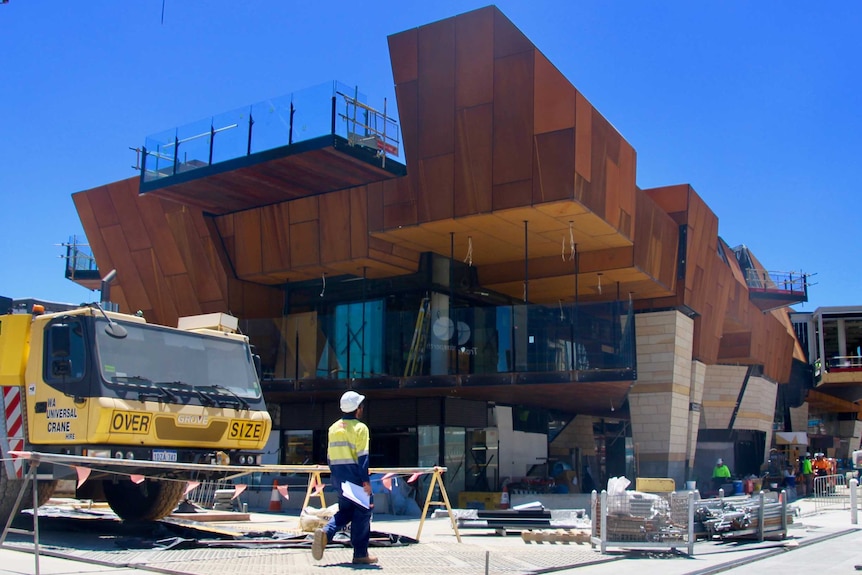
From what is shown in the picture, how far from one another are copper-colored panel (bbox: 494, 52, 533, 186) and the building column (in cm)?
920

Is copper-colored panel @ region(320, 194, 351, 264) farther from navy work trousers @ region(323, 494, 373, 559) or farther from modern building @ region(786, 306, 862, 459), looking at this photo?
modern building @ region(786, 306, 862, 459)

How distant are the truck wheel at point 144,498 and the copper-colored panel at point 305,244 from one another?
9525mm

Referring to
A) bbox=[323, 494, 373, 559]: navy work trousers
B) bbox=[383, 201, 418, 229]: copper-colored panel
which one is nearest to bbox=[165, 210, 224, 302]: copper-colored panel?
bbox=[383, 201, 418, 229]: copper-colored panel

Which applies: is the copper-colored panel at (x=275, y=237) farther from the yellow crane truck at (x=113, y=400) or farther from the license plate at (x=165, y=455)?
the license plate at (x=165, y=455)

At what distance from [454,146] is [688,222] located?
9984 millimetres

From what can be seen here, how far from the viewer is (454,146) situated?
19.2 meters

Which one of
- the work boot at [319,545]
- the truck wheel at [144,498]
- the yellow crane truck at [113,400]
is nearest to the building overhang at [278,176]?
the yellow crane truck at [113,400]

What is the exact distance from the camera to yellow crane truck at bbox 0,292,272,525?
10734 mm

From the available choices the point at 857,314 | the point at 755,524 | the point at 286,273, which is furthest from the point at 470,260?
the point at 857,314

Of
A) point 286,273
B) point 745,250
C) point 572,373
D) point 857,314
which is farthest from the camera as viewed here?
point 857,314

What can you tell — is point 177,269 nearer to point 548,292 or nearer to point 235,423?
point 548,292

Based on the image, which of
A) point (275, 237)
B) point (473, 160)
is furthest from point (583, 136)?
point (275, 237)

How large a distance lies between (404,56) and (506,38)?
2.67 meters

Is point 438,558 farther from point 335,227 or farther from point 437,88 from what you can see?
point 335,227
